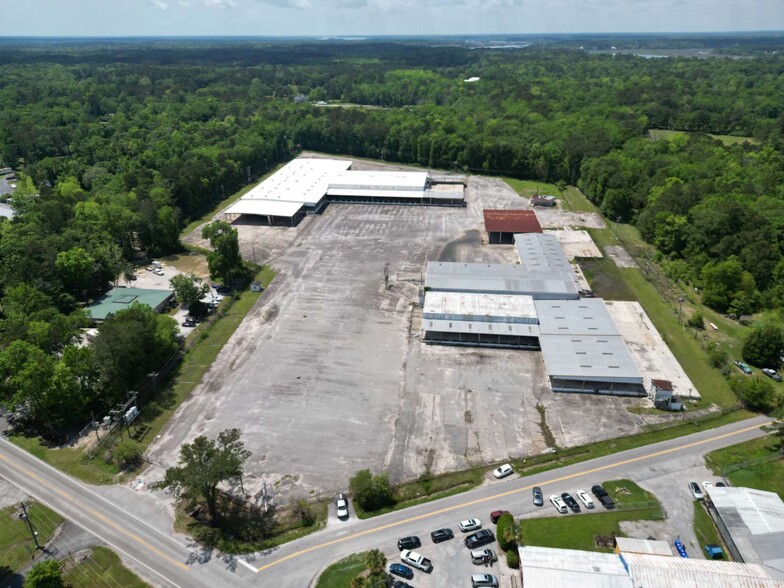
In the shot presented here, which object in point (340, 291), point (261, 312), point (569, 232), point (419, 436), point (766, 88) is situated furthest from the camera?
point (766, 88)

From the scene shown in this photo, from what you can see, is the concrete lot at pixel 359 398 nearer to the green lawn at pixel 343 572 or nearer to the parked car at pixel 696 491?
the green lawn at pixel 343 572

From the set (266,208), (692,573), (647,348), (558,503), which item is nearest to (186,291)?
(266,208)

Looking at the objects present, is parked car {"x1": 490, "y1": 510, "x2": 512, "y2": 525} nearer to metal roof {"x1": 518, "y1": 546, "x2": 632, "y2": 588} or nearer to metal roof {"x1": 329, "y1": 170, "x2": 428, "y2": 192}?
metal roof {"x1": 518, "y1": 546, "x2": 632, "y2": 588}

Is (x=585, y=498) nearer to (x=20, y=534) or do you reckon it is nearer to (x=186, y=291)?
(x=20, y=534)

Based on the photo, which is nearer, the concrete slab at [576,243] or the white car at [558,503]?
the white car at [558,503]

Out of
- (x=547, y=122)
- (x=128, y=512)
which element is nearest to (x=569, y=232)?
(x=547, y=122)

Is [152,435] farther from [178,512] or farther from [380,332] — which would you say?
[380,332]

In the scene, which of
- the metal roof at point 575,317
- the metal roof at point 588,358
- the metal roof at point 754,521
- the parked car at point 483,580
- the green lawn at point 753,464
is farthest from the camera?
the metal roof at point 575,317

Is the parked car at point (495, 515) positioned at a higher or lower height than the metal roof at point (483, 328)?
higher

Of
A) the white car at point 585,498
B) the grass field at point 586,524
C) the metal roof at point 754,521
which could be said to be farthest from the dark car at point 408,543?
the metal roof at point 754,521
